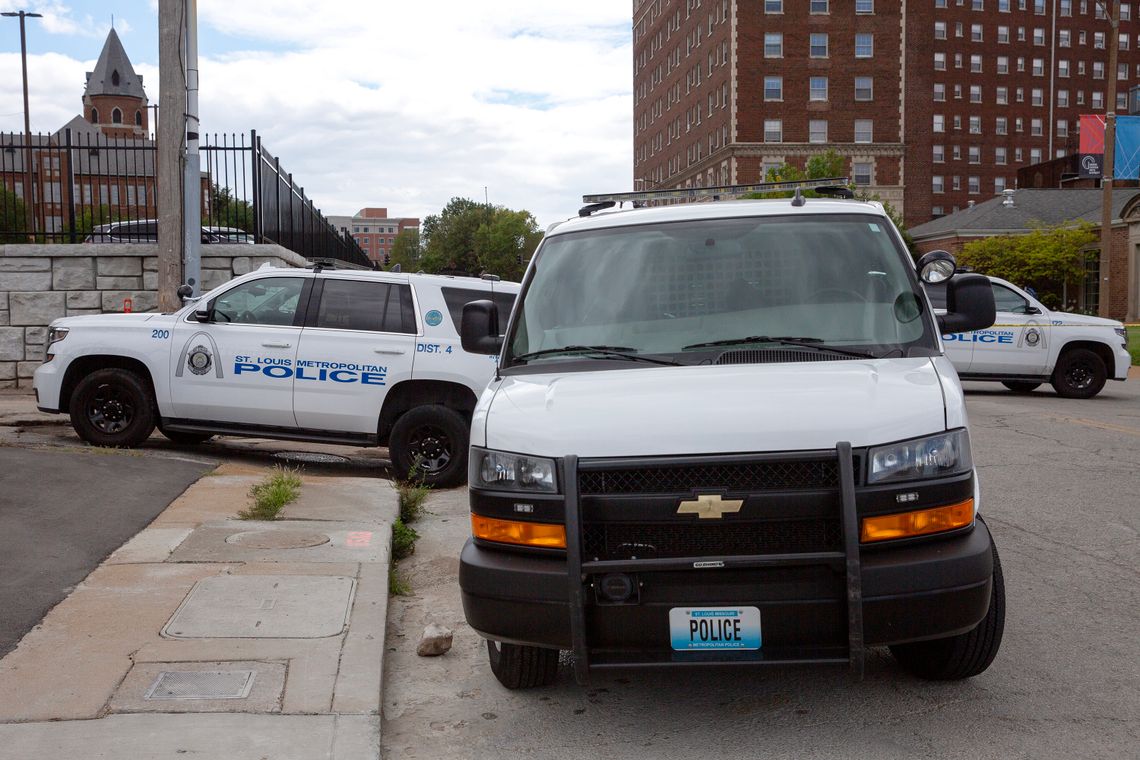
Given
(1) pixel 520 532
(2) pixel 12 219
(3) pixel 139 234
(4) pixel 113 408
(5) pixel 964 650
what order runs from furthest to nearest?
(2) pixel 12 219, (3) pixel 139 234, (4) pixel 113 408, (5) pixel 964 650, (1) pixel 520 532

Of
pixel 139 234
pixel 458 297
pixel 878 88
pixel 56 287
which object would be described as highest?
pixel 878 88

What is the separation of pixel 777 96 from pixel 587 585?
266ft

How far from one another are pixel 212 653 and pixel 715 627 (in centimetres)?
229

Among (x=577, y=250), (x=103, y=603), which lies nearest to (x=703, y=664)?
(x=577, y=250)

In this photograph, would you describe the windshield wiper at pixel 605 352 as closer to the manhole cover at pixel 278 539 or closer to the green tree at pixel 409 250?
the manhole cover at pixel 278 539

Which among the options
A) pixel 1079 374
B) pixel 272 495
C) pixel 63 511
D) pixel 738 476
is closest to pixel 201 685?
pixel 738 476

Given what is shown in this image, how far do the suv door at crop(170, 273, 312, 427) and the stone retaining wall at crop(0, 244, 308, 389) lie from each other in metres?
5.58

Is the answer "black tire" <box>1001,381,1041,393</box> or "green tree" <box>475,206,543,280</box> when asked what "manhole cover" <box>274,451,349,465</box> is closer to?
"black tire" <box>1001,381,1041,393</box>

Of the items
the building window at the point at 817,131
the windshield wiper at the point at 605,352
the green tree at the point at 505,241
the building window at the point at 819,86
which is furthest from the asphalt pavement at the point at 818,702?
the green tree at the point at 505,241

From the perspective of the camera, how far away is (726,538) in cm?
397

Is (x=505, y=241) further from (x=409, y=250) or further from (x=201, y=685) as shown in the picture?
(x=201, y=685)

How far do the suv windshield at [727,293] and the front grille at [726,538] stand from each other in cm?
96

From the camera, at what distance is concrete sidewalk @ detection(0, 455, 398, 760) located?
4.04 m

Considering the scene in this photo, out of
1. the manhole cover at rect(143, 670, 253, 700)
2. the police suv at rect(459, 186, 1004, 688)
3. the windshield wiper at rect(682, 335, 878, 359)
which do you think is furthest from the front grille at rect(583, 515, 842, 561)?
the manhole cover at rect(143, 670, 253, 700)
